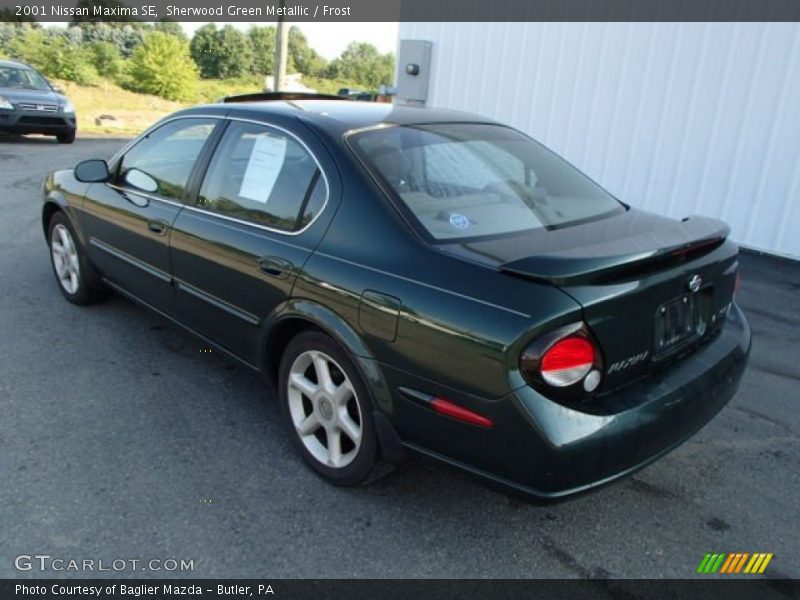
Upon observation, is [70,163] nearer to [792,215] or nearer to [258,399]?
[258,399]

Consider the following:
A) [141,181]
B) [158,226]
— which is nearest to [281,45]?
[141,181]

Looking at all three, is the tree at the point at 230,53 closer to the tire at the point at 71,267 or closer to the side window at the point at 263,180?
the tire at the point at 71,267

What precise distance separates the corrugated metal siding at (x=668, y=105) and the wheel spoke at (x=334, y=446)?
5.94 meters

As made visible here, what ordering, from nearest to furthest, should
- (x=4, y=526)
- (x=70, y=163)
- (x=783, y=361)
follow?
(x=4, y=526) < (x=783, y=361) < (x=70, y=163)

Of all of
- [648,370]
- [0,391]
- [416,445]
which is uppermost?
[648,370]

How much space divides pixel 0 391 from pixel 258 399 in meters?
1.35

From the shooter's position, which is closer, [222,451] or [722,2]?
[222,451]

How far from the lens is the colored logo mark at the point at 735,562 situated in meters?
2.38

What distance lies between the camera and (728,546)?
98.4 inches

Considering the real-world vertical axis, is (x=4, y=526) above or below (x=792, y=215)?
below

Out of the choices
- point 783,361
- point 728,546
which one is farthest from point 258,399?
point 783,361

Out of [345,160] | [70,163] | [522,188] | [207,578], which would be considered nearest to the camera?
[207,578]

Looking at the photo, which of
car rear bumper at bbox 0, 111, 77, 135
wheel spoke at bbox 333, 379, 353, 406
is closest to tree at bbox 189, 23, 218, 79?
car rear bumper at bbox 0, 111, 77, 135

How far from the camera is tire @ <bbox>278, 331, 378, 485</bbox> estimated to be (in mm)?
2566
